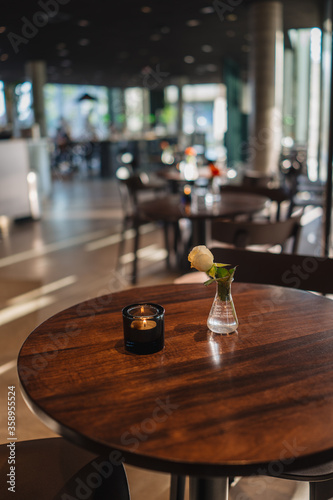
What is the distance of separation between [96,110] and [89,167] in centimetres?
864

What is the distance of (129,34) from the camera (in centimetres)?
987

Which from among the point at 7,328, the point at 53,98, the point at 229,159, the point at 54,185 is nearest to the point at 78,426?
the point at 7,328

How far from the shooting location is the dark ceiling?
7562 mm

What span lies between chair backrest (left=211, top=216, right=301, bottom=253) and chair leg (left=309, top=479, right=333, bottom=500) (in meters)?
1.33

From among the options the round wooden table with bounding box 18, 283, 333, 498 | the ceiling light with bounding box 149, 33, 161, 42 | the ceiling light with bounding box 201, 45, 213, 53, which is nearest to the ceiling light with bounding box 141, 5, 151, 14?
the ceiling light with bounding box 149, 33, 161, 42

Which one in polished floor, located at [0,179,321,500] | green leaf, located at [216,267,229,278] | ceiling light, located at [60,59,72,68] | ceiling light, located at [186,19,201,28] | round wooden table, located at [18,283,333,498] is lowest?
polished floor, located at [0,179,321,500]

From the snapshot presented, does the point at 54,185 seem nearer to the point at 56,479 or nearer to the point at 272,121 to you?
the point at 272,121

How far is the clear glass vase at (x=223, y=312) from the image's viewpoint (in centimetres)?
121

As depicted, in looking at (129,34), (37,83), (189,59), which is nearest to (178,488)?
(129,34)

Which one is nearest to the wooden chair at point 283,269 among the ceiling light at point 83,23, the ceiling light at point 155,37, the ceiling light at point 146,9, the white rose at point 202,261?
the white rose at point 202,261

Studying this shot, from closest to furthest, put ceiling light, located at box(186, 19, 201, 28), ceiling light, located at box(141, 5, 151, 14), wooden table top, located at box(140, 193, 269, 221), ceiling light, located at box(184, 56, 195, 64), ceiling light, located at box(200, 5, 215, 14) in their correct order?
wooden table top, located at box(140, 193, 269, 221) → ceiling light, located at box(141, 5, 151, 14) → ceiling light, located at box(200, 5, 215, 14) → ceiling light, located at box(186, 19, 201, 28) → ceiling light, located at box(184, 56, 195, 64)

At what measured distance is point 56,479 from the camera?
1131mm

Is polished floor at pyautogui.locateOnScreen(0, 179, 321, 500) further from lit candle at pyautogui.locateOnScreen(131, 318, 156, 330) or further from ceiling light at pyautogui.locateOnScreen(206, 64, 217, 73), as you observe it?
ceiling light at pyautogui.locateOnScreen(206, 64, 217, 73)

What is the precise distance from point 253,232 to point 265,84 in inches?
230
